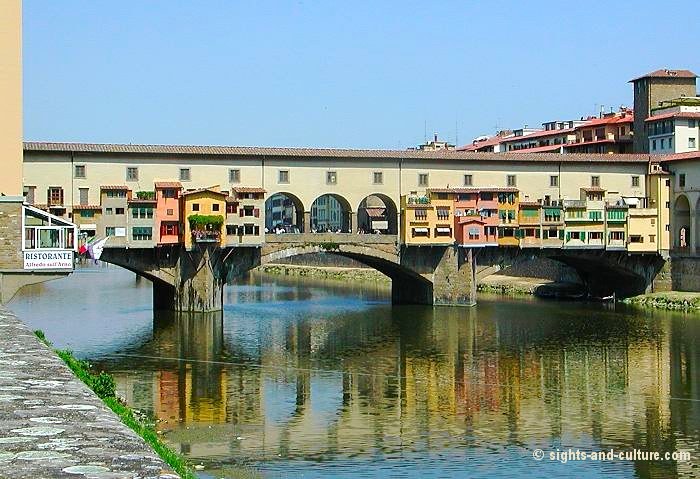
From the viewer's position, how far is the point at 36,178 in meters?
50.6

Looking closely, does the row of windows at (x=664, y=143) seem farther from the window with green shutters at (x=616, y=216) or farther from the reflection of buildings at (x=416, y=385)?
the reflection of buildings at (x=416, y=385)

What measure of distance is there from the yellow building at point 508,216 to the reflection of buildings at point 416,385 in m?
8.56

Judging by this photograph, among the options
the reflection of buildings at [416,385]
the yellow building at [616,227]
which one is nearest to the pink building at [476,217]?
the yellow building at [616,227]

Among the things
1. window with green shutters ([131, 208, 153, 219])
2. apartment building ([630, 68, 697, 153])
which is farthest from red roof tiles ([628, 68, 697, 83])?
window with green shutters ([131, 208, 153, 219])

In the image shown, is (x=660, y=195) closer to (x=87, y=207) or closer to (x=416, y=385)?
(x=87, y=207)

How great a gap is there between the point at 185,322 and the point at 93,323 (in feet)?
12.6

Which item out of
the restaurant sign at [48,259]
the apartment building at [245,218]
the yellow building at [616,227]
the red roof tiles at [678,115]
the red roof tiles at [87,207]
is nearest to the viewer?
the restaurant sign at [48,259]

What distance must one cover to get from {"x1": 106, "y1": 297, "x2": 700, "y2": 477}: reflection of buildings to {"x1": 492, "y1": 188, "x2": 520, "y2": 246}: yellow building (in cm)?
856

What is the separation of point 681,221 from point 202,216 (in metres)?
26.7

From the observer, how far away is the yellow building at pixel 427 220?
184 feet

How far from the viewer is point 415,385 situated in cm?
3142

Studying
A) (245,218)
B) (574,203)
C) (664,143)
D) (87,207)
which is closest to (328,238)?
(245,218)

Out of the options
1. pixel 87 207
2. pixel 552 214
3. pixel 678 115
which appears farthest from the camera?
pixel 678 115

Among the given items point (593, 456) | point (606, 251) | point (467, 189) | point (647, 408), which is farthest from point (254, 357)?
point (606, 251)
